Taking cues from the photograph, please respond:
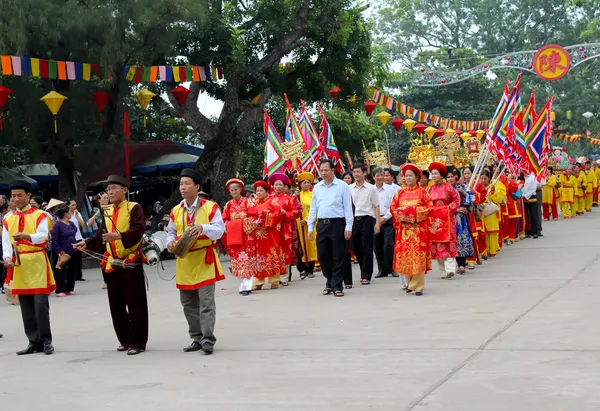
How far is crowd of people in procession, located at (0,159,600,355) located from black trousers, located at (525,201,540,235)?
4.00 feet

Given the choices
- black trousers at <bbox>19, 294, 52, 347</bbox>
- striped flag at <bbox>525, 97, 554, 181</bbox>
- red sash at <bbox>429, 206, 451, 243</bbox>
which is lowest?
black trousers at <bbox>19, 294, 52, 347</bbox>

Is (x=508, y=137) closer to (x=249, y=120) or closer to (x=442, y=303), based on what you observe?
(x=442, y=303)

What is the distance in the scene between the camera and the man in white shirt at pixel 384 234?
1407cm

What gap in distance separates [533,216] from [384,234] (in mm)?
7572

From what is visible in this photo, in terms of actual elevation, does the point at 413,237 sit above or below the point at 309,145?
below

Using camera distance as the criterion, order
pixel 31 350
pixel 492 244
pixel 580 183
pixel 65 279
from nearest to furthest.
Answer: pixel 31 350
pixel 65 279
pixel 492 244
pixel 580 183

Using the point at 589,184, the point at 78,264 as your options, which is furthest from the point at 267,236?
the point at 589,184

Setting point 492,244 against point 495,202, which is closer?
point 495,202

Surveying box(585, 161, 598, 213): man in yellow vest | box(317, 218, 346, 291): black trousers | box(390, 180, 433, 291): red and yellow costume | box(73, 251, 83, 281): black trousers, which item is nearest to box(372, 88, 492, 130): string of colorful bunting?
box(585, 161, 598, 213): man in yellow vest

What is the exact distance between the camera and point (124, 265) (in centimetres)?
864

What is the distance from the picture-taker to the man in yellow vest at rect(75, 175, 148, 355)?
28.4 feet

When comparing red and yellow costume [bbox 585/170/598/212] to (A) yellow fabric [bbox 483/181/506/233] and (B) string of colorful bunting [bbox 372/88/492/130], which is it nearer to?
(B) string of colorful bunting [bbox 372/88/492/130]

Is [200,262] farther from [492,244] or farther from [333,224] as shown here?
[492,244]

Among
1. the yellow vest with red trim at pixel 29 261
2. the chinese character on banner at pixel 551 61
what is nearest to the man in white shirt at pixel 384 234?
the yellow vest with red trim at pixel 29 261
